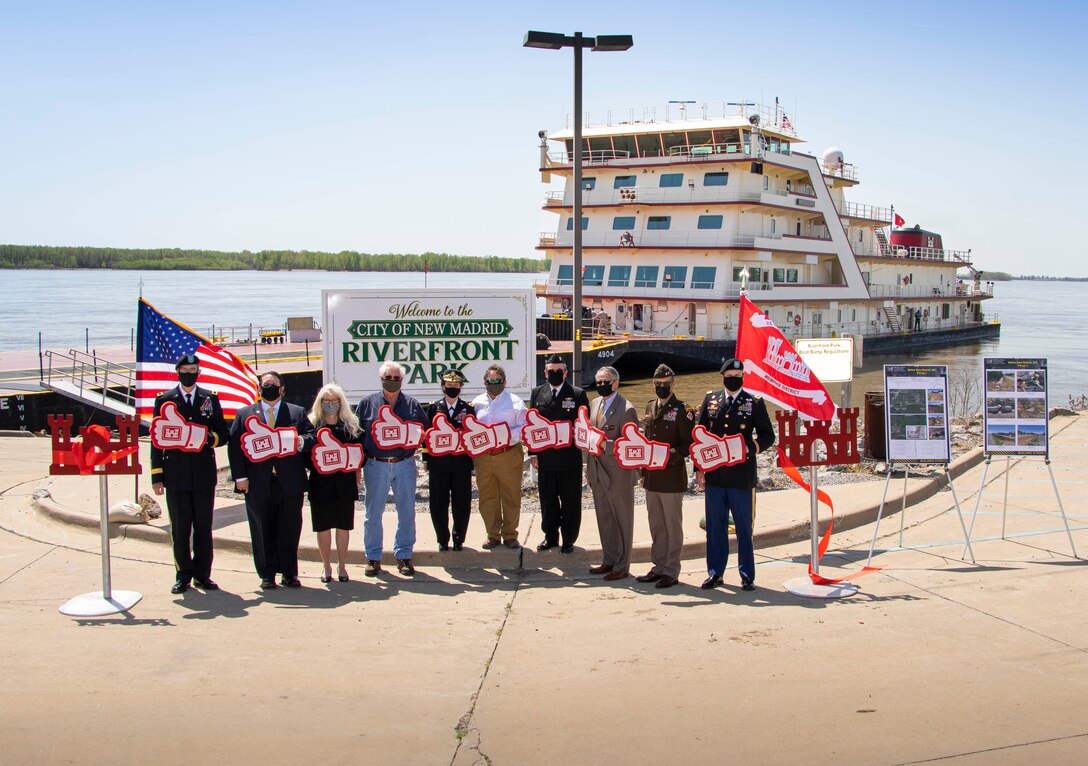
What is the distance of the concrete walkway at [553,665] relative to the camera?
4.34 meters

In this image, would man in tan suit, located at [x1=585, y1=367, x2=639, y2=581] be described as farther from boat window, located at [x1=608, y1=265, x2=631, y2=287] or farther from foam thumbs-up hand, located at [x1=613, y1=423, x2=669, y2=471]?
boat window, located at [x1=608, y1=265, x2=631, y2=287]

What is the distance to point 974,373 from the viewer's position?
42.6 meters

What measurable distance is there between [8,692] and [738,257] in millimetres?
34135

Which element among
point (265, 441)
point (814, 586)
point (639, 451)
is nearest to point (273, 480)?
point (265, 441)

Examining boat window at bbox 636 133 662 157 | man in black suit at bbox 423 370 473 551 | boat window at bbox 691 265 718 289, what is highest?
boat window at bbox 636 133 662 157

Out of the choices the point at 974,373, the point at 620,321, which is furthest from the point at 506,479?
the point at 974,373

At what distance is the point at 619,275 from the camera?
38219mm

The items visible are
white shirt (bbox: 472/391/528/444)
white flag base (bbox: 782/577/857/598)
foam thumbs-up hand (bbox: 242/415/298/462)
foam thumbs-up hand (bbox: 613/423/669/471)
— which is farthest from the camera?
white shirt (bbox: 472/391/528/444)

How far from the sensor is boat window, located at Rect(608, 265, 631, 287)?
38031mm

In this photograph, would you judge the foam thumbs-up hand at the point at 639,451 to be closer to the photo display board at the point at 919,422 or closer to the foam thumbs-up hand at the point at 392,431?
the foam thumbs-up hand at the point at 392,431

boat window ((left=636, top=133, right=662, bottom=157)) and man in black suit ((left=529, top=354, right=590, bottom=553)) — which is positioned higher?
boat window ((left=636, top=133, right=662, bottom=157))

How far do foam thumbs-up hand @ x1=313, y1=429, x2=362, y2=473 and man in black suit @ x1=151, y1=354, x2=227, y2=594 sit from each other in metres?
0.79

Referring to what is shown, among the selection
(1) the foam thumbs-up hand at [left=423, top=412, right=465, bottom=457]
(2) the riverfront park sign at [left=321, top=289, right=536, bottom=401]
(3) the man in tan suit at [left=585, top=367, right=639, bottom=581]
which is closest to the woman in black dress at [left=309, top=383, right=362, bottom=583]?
(1) the foam thumbs-up hand at [left=423, top=412, right=465, bottom=457]

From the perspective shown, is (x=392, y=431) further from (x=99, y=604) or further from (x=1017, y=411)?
(x=1017, y=411)
